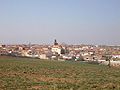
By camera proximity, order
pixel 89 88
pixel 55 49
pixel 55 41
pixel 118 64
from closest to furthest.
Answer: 1. pixel 89 88
2. pixel 118 64
3. pixel 55 49
4. pixel 55 41

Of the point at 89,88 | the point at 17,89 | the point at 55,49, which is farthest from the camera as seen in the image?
the point at 55,49

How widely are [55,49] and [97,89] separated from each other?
129m

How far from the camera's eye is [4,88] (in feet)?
75.8

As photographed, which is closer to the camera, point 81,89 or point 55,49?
point 81,89

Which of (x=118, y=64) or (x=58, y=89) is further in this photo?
(x=118, y=64)

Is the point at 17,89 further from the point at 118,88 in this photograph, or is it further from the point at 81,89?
the point at 118,88

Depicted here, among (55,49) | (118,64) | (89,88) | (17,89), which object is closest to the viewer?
(17,89)

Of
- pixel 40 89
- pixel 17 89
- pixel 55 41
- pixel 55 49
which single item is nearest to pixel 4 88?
pixel 17 89

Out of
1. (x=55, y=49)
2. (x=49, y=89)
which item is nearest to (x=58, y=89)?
(x=49, y=89)

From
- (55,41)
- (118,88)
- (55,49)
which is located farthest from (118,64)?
(55,41)

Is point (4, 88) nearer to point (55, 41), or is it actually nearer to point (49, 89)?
point (49, 89)

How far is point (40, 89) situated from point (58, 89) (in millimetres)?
1320

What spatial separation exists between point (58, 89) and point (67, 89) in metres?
0.88

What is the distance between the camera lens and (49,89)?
22.9 meters
